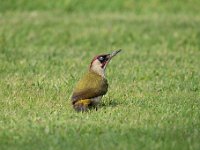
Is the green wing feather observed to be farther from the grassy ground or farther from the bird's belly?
the grassy ground

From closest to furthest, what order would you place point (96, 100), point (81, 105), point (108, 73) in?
point (81, 105) → point (96, 100) → point (108, 73)

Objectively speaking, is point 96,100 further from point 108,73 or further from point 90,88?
point 108,73

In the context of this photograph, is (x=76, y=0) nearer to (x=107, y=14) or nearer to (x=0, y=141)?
(x=107, y=14)

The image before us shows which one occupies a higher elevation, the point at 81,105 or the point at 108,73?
the point at 81,105

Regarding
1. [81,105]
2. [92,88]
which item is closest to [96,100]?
[92,88]

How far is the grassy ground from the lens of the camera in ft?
31.8

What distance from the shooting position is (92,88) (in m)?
11.2

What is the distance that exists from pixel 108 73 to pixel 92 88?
4155 millimetres

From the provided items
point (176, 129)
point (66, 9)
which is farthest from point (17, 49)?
point (176, 129)

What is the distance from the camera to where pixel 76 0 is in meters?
27.5

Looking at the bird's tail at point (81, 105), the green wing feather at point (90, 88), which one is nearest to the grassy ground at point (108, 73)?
the bird's tail at point (81, 105)

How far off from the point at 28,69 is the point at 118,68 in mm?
1808

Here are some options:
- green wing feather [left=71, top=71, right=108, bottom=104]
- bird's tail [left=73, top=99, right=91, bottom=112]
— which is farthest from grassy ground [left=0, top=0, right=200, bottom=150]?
green wing feather [left=71, top=71, right=108, bottom=104]

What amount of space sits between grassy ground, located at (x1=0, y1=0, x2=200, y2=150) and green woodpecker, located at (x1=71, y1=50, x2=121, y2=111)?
18cm
